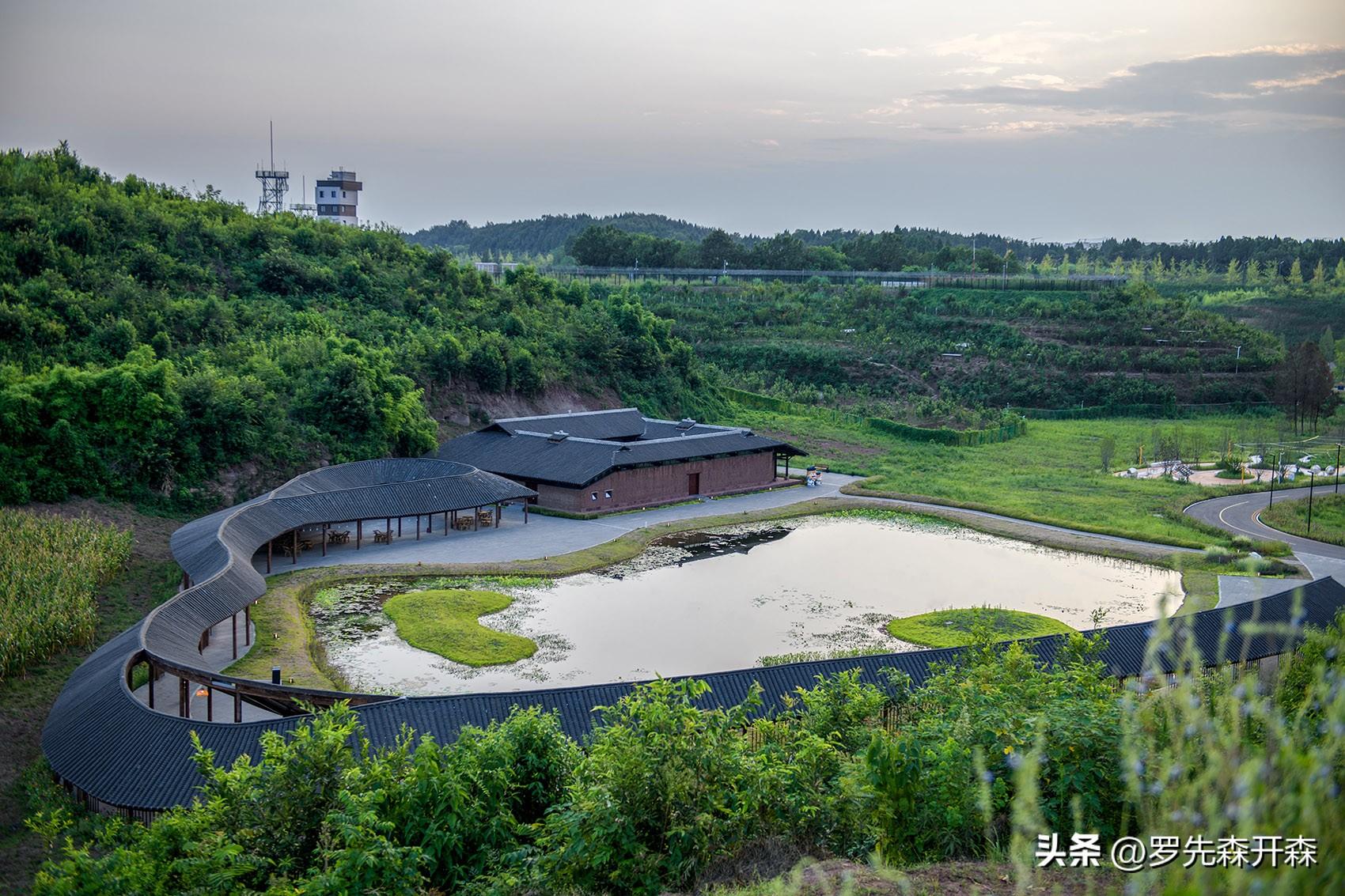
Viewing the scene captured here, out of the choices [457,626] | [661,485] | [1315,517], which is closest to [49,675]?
[457,626]

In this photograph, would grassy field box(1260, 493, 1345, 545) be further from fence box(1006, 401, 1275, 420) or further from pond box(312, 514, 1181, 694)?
fence box(1006, 401, 1275, 420)

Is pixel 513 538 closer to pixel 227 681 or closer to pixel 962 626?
pixel 962 626

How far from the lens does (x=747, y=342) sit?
6838 cm

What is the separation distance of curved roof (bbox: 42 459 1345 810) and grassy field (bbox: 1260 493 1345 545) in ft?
32.6

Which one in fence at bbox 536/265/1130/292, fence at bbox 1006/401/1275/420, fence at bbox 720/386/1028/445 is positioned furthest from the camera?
fence at bbox 536/265/1130/292

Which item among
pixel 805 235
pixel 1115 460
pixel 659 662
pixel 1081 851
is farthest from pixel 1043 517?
pixel 805 235

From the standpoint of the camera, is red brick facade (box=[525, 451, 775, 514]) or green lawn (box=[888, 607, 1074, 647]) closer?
green lawn (box=[888, 607, 1074, 647])

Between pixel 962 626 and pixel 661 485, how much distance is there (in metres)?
15.0

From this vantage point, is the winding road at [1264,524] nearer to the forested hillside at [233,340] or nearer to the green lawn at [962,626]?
the green lawn at [962,626]

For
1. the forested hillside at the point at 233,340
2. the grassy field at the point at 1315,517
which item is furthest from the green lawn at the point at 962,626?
the forested hillside at the point at 233,340

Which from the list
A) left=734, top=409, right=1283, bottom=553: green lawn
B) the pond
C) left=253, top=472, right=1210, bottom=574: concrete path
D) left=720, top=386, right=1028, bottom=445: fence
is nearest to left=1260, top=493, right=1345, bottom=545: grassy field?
left=734, top=409, right=1283, bottom=553: green lawn

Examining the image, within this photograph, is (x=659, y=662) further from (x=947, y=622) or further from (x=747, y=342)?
(x=747, y=342)

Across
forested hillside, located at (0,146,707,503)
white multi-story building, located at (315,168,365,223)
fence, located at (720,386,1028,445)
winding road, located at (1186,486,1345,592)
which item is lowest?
winding road, located at (1186,486,1345,592)

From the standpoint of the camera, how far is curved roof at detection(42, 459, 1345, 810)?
13.5m
